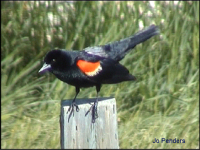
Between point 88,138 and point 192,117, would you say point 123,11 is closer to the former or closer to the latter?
point 192,117

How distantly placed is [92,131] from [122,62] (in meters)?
2.61

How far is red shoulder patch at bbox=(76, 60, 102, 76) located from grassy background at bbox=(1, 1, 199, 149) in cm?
130

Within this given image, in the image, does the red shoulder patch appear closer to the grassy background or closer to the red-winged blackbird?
the red-winged blackbird

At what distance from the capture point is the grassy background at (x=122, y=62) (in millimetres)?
4535

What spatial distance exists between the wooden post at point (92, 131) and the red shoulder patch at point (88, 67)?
63 centimetres

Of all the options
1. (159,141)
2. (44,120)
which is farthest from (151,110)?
(44,120)

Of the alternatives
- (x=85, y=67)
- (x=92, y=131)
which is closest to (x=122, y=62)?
(x=85, y=67)

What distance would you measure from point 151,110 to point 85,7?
1.51 metres

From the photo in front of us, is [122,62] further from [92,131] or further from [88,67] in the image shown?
[92,131]

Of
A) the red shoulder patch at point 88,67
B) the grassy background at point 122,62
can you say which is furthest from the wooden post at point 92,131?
the grassy background at point 122,62

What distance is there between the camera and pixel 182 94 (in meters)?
5.01

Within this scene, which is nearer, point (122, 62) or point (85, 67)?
point (85, 67)

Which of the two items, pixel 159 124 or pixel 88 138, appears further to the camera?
pixel 159 124

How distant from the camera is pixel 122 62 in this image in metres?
5.11
